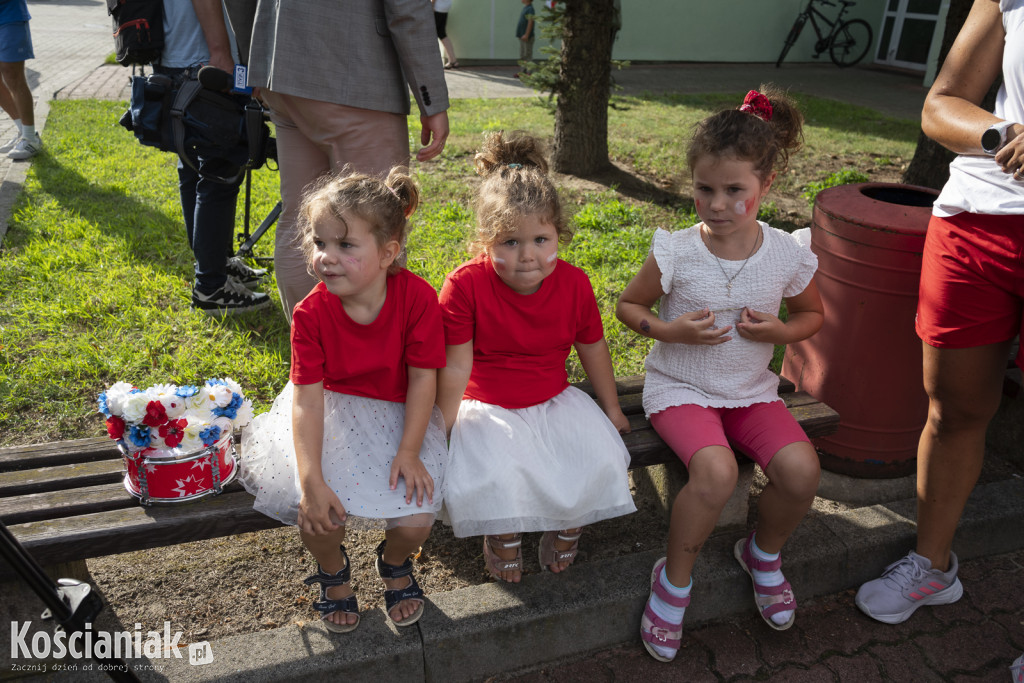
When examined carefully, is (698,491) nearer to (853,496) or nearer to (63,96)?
(853,496)

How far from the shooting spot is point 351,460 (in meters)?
2.17

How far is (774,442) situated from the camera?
234 centimetres

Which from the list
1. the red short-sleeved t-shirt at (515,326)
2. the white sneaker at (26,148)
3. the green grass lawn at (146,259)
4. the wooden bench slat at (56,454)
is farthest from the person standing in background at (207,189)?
the white sneaker at (26,148)

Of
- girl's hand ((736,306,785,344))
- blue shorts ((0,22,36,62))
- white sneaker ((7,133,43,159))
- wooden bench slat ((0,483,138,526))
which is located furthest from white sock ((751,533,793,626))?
white sneaker ((7,133,43,159))

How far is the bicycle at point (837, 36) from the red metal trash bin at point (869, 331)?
46.1 ft

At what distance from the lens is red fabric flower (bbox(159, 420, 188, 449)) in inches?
78.5

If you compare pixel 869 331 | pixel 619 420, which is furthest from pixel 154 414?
pixel 869 331

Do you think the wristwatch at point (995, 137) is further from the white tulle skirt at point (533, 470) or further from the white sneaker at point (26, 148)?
the white sneaker at point (26, 148)

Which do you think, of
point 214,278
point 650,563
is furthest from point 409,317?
point 214,278

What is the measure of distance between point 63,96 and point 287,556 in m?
9.46

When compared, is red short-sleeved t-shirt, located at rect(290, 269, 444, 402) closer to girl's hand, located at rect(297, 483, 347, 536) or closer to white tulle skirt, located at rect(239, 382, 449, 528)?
white tulle skirt, located at rect(239, 382, 449, 528)

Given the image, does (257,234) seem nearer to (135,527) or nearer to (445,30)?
(135,527)

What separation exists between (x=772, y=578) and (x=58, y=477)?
6.98ft

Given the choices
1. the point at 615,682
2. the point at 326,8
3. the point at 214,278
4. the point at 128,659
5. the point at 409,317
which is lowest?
Answer: the point at 615,682
